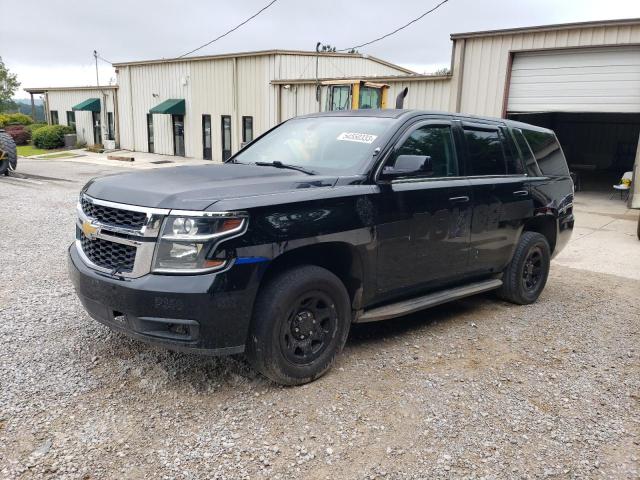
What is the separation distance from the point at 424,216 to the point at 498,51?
11890 millimetres

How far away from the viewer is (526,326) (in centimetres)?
498

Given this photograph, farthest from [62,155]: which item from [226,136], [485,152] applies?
[485,152]

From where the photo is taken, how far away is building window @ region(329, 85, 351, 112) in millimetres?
15576

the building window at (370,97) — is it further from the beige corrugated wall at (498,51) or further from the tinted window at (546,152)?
the tinted window at (546,152)

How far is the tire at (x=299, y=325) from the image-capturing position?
3342 millimetres

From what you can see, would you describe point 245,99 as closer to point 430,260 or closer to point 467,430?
point 430,260

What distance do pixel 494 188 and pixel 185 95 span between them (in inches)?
926

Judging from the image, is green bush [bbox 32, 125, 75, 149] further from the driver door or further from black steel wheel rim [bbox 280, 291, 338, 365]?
black steel wheel rim [bbox 280, 291, 338, 365]

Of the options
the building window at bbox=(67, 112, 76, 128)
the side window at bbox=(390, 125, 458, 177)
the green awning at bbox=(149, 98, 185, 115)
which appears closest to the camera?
the side window at bbox=(390, 125, 458, 177)

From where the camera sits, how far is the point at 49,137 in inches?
1242

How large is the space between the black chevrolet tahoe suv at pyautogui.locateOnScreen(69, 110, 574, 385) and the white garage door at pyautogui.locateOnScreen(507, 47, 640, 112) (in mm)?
9757

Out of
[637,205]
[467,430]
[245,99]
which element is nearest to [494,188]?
[467,430]

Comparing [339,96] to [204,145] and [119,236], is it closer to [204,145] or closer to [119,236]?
[204,145]

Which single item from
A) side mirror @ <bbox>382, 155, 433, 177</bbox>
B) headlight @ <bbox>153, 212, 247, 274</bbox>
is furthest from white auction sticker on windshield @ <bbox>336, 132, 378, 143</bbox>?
headlight @ <bbox>153, 212, 247, 274</bbox>
